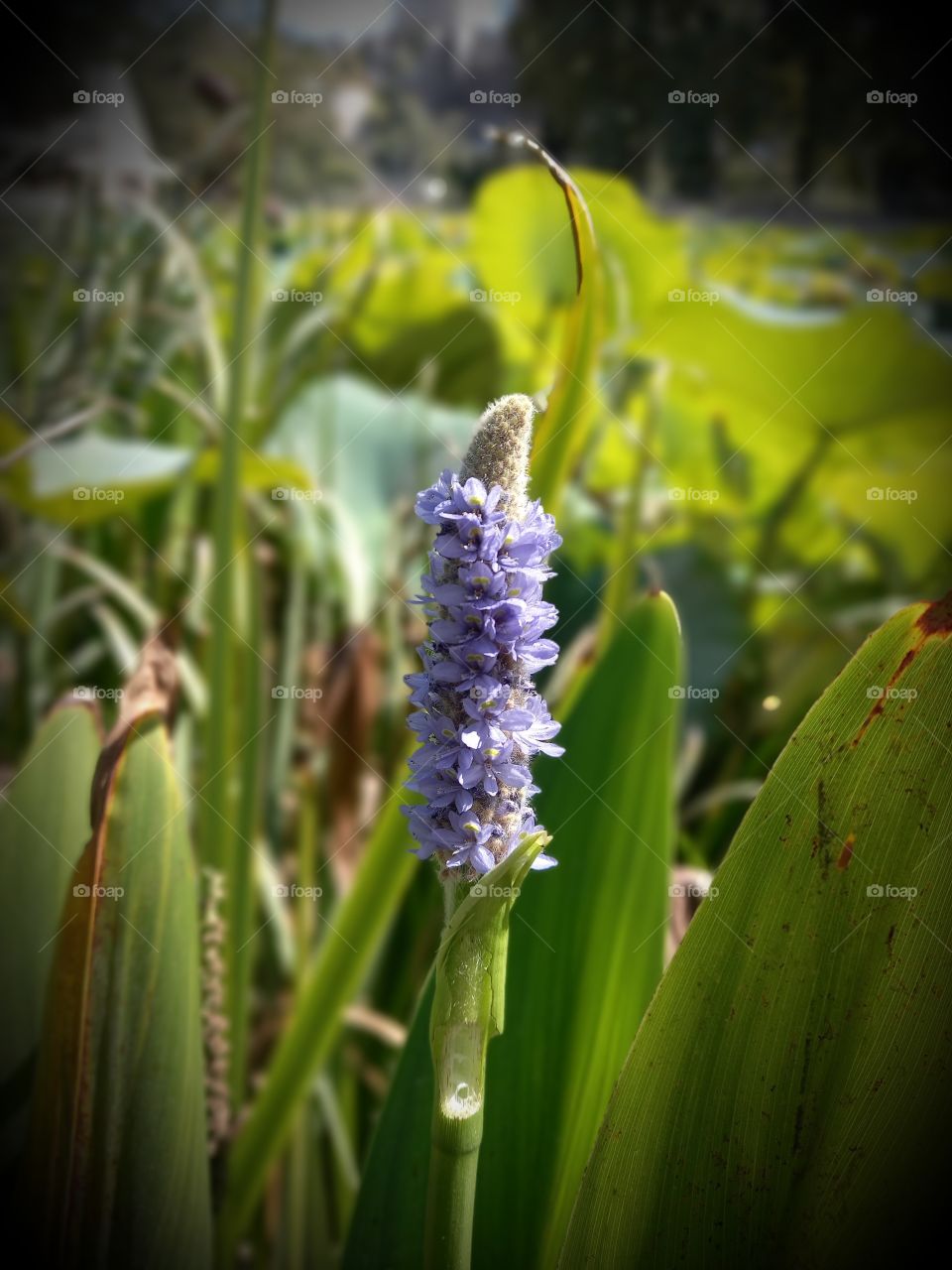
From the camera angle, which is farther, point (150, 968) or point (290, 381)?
point (290, 381)

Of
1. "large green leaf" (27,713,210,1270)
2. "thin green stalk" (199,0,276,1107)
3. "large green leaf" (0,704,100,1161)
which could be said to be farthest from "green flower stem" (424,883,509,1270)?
"thin green stalk" (199,0,276,1107)

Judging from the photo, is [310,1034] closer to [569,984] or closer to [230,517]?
[569,984]

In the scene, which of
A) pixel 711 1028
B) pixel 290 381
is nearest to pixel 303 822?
pixel 290 381

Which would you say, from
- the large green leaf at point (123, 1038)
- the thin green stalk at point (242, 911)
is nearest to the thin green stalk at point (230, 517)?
the thin green stalk at point (242, 911)

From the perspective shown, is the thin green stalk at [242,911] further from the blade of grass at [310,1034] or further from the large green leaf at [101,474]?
the large green leaf at [101,474]

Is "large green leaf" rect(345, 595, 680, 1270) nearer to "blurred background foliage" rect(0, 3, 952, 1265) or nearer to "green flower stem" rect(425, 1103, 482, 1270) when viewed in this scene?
"blurred background foliage" rect(0, 3, 952, 1265)

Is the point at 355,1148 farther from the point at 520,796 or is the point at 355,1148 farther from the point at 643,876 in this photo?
the point at 520,796
